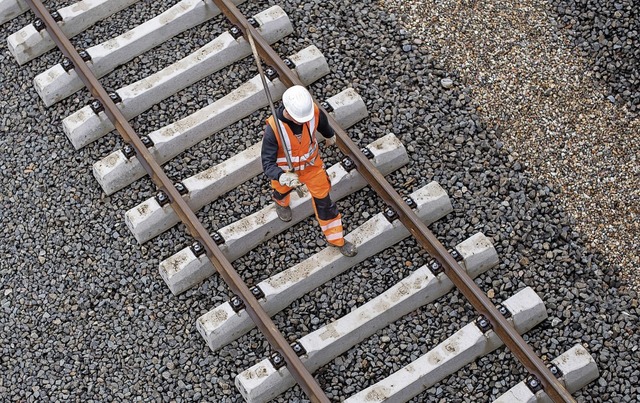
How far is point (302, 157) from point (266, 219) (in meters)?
0.92

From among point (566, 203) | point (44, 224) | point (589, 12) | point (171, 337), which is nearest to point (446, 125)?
point (566, 203)

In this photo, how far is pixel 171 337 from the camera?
823 cm

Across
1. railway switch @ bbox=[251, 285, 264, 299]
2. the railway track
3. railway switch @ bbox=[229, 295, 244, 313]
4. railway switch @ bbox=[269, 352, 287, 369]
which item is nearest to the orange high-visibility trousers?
the railway track

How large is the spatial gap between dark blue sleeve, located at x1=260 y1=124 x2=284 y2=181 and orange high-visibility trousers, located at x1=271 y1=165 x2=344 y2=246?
0.91 ft

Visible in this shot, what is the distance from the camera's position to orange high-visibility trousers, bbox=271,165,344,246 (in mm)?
8117

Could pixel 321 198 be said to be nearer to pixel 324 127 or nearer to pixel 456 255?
pixel 324 127

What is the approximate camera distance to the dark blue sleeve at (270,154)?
779cm

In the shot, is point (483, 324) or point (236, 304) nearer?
point (483, 324)

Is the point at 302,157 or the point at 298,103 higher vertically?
the point at 298,103

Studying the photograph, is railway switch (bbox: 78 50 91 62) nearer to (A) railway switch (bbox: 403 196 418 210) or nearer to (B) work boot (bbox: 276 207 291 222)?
(B) work boot (bbox: 276 207 291 222)

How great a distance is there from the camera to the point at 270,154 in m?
7.85

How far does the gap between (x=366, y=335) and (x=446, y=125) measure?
2204 mm

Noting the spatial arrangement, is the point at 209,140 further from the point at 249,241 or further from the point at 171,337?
the point at 171,337

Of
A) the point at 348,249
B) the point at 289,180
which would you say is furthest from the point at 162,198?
the point at 348,249
